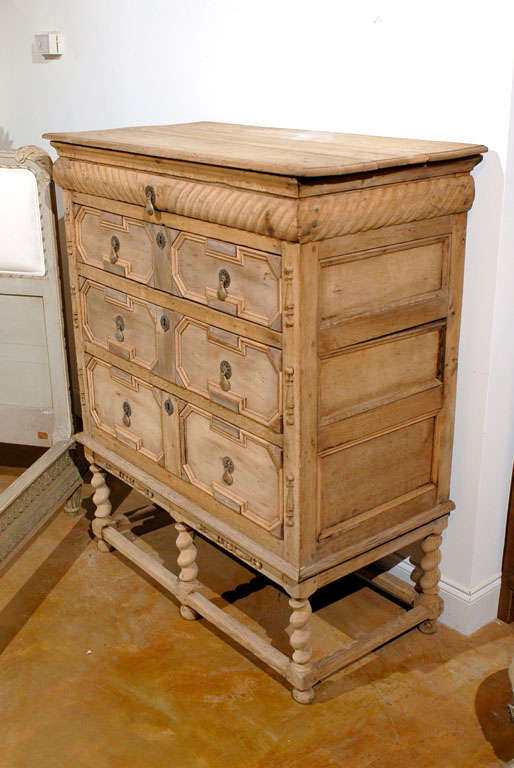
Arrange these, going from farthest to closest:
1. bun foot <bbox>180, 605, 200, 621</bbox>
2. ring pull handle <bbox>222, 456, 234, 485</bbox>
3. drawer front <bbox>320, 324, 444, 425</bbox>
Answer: bun foot <bbox>180, 605, 200, 621</bbox>
ring pull handle <bbox>222, 456, 234, 485</bbox>
drawer front <bbox>320, 324, 444, 425</bbox>

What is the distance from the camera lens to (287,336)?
6.86 feet

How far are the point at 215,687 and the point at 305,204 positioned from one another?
1.48 meters

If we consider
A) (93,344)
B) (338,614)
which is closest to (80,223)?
(93,344)

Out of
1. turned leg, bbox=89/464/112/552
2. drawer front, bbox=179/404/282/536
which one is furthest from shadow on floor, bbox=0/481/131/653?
drawer front, bbox=179/404/282/536

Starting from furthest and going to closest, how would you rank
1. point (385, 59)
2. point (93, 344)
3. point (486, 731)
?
point (93, 344), point (385, 59), point (486, 731)

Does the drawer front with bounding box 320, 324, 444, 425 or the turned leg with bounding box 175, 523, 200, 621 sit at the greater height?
the drawer front with bounding box 320, 324, 444, 425

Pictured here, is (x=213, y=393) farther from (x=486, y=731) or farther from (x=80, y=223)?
(x=486, y=731)

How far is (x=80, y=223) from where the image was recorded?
2896 mm

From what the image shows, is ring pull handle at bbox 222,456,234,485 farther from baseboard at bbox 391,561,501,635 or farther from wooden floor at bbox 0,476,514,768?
baseboard at bbox 391,561,501,635

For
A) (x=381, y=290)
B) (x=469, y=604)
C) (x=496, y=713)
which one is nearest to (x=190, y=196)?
(x=381, y=290)

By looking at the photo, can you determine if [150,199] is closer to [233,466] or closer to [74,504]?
[233,466]

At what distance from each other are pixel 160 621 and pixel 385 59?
6.39ft

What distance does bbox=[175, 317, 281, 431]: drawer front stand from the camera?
7.23 ft

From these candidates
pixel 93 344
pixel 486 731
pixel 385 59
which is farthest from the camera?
→ pixel 93 344
